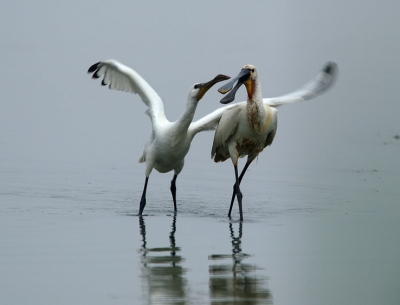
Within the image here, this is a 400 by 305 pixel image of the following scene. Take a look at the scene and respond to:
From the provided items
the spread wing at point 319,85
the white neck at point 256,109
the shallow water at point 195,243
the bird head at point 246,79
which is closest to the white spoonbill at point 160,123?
the bird head at point 246,79

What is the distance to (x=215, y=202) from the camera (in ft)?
38.0

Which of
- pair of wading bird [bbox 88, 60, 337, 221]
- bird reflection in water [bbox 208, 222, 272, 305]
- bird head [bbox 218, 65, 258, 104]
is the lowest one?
bird reflection in water [bbox 208, 222, 272, 305]

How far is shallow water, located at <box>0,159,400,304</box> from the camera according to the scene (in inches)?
251

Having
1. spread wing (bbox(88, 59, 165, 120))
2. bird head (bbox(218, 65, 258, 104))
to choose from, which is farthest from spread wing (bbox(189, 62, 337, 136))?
bird head (bbox(218, 65, 258, 104))

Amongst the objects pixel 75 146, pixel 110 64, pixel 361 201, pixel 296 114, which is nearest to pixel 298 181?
pixel 361 201

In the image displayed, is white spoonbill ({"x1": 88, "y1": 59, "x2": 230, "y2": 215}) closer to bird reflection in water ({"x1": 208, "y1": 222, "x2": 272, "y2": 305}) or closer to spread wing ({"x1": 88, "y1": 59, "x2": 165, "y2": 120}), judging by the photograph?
spread wing ({"x1": 88, "y1": 59, "x2": 165, "y2": 120})

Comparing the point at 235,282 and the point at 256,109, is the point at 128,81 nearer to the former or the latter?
the point at 256,109

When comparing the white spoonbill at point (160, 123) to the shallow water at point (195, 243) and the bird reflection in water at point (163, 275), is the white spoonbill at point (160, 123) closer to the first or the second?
the shallow water at point (195, 243)

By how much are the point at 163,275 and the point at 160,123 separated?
4.02 meters

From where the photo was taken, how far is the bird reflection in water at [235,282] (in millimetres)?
6238

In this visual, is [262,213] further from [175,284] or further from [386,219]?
[175,284]

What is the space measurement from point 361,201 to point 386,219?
1490mm

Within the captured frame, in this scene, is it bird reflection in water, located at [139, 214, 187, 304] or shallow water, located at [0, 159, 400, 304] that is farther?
shallow water, located at [0, 159, 400, 304]

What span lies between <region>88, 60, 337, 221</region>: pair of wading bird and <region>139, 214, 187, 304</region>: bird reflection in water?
2156 mm
